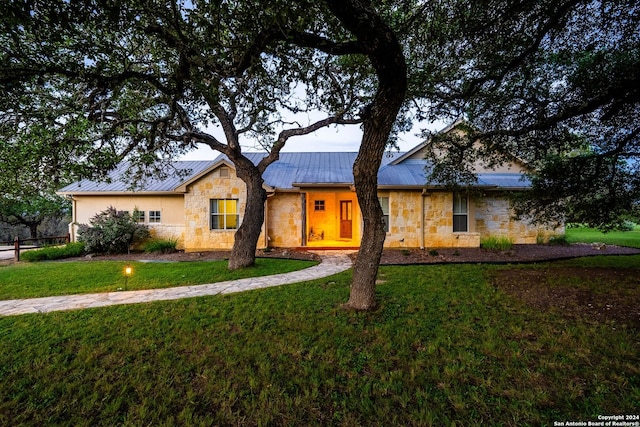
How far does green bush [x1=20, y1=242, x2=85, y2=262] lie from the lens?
35.2 ft

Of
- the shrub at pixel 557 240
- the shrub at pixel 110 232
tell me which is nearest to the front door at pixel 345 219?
the shrub at pixel 557 240

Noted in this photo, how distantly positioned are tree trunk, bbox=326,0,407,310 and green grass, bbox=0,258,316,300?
3.89m

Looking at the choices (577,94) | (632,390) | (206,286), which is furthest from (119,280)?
(577,94)

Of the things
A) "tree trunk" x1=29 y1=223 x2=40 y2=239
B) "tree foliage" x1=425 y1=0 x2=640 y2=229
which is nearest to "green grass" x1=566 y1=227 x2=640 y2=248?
"tree foliage" x1=425 y1=0 x2=640 y2=229

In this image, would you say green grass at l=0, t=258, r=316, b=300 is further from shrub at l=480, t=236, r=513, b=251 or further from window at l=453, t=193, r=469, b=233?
shrub at l=480, t=236, r=513, b=251

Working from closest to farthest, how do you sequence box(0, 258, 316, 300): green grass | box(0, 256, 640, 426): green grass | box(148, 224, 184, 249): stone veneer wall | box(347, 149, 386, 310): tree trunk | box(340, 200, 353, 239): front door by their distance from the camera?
box(0, 256, 640, 426): green grass < box(347, 149, 386, 310): tree trunk < box(0, 258, 316, 300): green grass < box(148, 224, 184, 249): stone veneer wall < box(340, 200, 353, 239): front door

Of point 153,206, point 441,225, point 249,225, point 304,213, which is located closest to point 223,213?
point 304,213

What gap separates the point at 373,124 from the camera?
14.8 feet

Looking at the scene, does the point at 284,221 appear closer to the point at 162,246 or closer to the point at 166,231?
the point at 162,246

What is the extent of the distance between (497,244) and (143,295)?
41.8 ft

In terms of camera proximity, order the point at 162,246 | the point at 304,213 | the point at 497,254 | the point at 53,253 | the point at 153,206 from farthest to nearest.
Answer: the point at 153,206
the point at 304,213
the point at 162,246
the point at 53,253
the point at 497,254

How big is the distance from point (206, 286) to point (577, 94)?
9843 millimetres

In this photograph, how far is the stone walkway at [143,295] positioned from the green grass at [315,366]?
0.55 m

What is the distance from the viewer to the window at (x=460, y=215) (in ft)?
40.2
